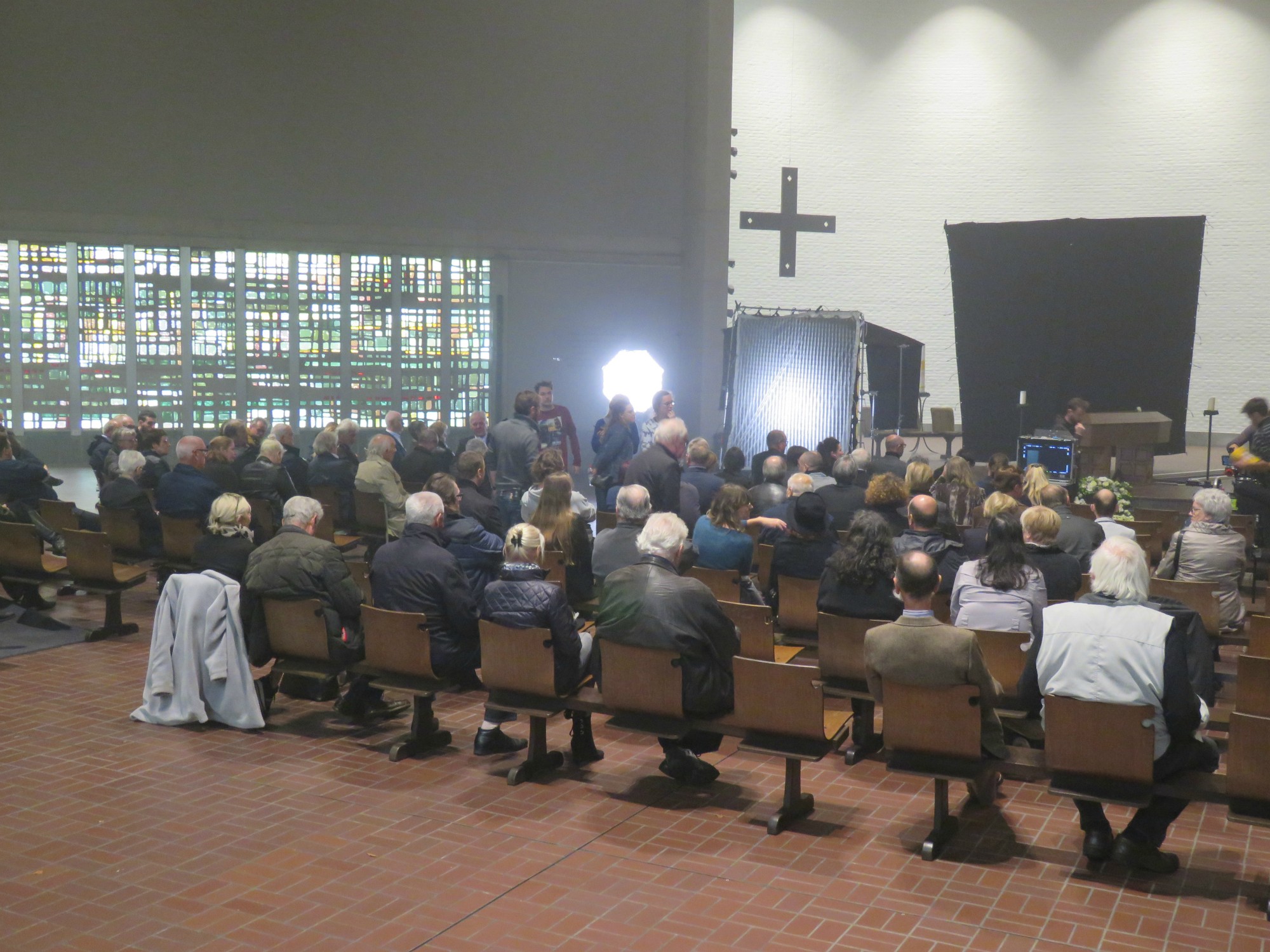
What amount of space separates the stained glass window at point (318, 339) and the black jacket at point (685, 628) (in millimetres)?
10507

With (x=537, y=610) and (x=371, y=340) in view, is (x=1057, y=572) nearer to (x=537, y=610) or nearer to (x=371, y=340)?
(x=537, y=610)

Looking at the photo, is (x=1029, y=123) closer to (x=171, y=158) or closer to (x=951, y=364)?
(x=951, y=364)

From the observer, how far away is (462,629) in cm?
562

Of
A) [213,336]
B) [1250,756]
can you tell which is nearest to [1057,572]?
[1250,756]

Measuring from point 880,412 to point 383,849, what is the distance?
14.7m

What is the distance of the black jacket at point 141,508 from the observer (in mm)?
8547

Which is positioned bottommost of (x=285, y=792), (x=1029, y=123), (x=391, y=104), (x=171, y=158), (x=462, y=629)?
(x=285, y=792)

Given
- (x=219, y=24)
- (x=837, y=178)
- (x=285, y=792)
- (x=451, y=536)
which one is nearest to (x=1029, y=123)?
(x=837, y=178)

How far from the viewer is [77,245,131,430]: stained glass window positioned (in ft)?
44.7

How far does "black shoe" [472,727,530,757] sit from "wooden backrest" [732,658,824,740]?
139 cm

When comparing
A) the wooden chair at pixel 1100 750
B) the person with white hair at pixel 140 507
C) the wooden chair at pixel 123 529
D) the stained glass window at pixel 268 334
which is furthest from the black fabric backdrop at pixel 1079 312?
the wooden chair at pixel 1100 750

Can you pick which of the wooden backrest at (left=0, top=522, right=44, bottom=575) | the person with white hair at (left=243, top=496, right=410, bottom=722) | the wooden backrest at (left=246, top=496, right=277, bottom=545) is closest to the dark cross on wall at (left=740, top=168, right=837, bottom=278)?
the wooden backrest at (left=246, top=496, right=277, bottom=545)

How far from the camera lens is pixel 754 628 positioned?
5.76m

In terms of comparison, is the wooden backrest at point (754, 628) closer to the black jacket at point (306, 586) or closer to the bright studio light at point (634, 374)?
the black jacket at point (306, 586)
